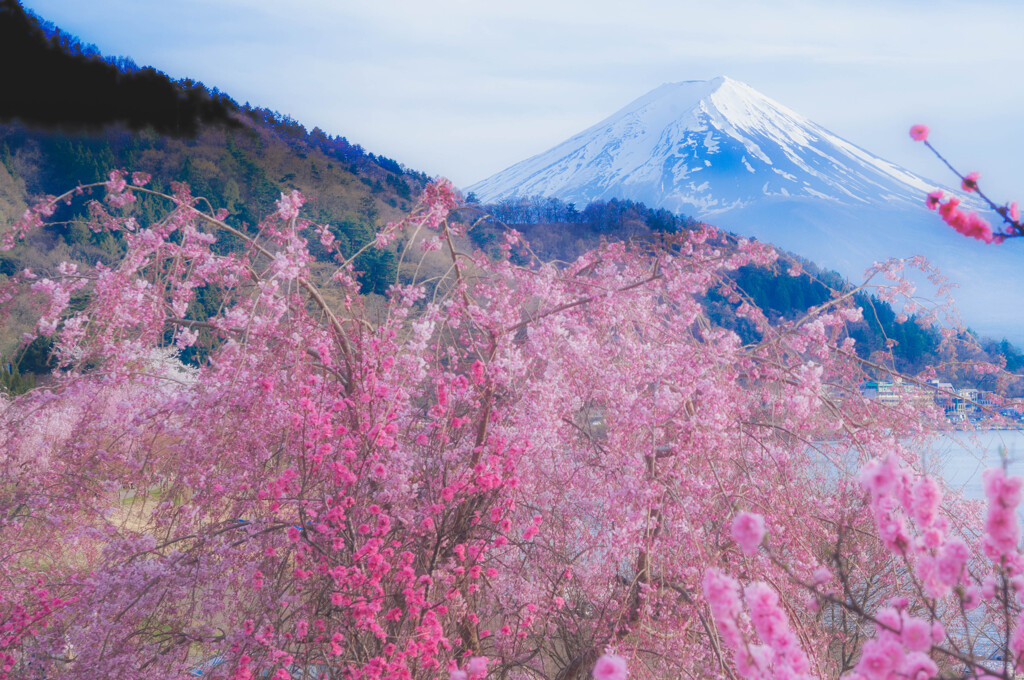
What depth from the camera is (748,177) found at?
5503 centimetres

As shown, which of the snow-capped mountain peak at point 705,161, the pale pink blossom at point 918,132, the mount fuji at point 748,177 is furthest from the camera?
the mount fuji at point 748,177

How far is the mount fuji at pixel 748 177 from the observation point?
42.6m

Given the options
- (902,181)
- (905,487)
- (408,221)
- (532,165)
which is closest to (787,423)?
(408,221)

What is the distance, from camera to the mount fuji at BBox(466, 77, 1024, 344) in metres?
42.6

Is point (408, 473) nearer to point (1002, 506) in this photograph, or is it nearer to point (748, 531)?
point (748, 531)

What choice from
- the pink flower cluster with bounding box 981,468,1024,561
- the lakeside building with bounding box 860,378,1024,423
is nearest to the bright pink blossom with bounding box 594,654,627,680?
the pink flower cluster with bounding box 981,468,1024,561

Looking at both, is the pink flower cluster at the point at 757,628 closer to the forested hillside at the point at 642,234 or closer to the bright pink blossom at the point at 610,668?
the bright pink blossom at the point at 610,668

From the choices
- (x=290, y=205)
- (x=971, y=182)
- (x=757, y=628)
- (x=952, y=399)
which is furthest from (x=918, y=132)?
(x=952, y=399)

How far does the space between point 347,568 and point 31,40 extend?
30332 mm

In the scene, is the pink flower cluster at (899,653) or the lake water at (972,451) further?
the lake water at (972,451)

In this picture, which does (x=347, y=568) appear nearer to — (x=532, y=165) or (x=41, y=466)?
(x=41, y=466)

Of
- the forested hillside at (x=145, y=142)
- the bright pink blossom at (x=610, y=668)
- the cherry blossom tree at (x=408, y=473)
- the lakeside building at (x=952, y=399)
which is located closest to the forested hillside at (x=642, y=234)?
the forested hillside at (x=145, y=142)

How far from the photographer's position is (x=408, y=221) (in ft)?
9.84

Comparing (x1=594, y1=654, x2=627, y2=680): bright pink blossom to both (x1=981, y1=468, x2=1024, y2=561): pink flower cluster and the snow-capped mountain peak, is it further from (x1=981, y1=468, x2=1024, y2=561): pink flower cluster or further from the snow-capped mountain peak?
the snow-capped mountain peak
